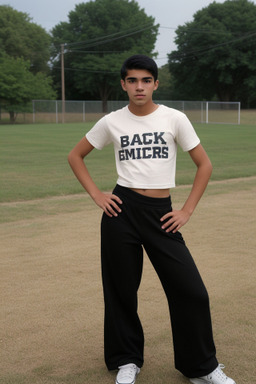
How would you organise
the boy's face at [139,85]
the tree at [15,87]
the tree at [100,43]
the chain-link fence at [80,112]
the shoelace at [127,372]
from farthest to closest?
the tree at [100,43] < the chain-link fence at [80,112] < the tree at [15,87] < the shoelace at [127,372] < the boy's face at [139,85]

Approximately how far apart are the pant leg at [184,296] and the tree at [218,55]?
222ft

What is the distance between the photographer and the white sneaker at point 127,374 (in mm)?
3121

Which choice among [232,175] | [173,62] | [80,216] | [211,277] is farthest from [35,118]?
Answer: [211,277]

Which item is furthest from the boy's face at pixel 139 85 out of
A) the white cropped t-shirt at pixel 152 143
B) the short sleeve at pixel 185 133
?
the short sleeve at pixel 185 133

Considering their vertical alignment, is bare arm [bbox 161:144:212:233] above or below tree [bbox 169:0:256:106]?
below

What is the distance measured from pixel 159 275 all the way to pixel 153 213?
16.1 inches

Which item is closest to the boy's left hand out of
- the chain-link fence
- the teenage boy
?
the teenage boy

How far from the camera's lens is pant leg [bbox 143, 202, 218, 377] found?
296 centimetres

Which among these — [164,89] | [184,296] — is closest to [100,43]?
[164,89]

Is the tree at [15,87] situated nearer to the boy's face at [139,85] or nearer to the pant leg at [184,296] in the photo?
the boy's face at [139,85]

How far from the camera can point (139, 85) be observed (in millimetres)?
2945

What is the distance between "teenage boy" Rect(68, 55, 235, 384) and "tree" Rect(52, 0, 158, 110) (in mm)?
66328

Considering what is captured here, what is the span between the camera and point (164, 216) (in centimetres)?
298

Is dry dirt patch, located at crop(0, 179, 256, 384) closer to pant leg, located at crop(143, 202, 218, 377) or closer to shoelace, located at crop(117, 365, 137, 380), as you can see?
shoelace, located at crop(117, 365, 137, 380)
